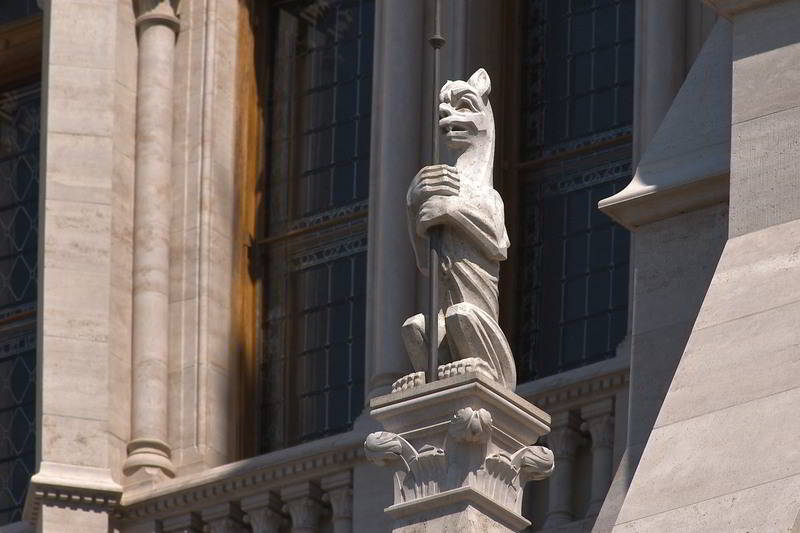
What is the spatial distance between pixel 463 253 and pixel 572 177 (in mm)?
6398

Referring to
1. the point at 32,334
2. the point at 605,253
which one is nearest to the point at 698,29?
the point at 605,253

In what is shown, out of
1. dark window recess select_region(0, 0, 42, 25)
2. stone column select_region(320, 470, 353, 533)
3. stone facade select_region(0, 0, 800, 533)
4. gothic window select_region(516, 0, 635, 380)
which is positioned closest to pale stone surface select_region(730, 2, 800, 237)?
stone facade select_region(0, 0, 800, 533)

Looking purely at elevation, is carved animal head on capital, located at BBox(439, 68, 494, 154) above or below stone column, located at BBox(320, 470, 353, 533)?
below

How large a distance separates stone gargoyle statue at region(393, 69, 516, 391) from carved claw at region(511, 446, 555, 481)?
1.30 feet

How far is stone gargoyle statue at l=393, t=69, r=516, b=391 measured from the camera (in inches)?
698

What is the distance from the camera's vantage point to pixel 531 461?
17.4 metres

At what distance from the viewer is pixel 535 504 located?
2272 cm

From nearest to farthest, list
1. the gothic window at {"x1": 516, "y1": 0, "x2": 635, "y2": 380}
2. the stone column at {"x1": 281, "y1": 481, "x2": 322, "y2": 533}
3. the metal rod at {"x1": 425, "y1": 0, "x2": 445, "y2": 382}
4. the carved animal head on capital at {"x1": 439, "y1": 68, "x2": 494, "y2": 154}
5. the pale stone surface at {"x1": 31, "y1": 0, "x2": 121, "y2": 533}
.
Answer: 1. the metal rod at {"x1": 425, "y1": 0, "x2": 445, "y2": 382}
2. the carved animal head on capital at {"x1": 439, "y1": 68, "x2": 494, "y2": 154}
3. the gothic window at {"x1": 516, "y1": 0, "x2": 635, "y2": 380}
4. the stone column at {"x1": 281, "y1": 481, "x2": 322, "y2": 533}
5. the pale stone surface at {"x1": 31, "y1": 0, "x2": 121, "y2": 533}

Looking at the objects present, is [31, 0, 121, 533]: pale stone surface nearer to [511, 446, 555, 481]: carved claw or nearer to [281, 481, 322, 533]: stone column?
[281, 481, 322, 533]: stone column

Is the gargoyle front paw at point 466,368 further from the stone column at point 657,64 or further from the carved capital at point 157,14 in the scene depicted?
the carved capital at point 157,14

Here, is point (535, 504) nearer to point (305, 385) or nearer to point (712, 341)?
point (305, 385)

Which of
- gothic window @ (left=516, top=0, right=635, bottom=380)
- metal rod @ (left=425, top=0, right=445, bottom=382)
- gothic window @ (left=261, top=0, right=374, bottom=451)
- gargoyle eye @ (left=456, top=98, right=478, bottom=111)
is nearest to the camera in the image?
metal rod @ (left=425, top=0, right=445, bottom=382)

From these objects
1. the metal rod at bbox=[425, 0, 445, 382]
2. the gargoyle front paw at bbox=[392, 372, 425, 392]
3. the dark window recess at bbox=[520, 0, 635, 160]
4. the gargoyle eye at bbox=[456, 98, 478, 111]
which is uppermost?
the dark window recess at bbox=[520, 0, 635, 160]

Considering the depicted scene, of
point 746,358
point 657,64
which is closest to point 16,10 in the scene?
point 657,64
